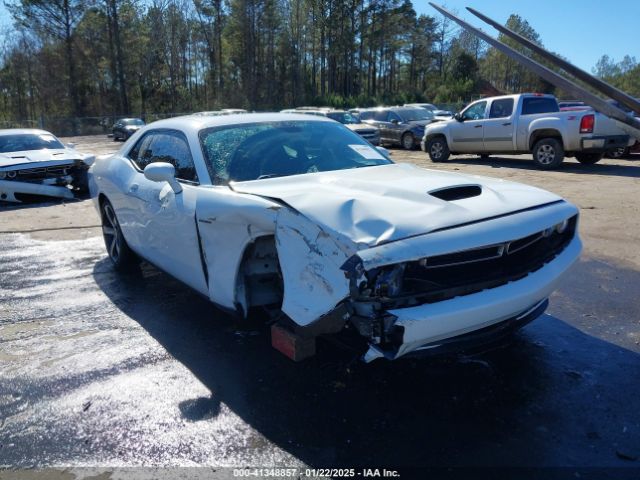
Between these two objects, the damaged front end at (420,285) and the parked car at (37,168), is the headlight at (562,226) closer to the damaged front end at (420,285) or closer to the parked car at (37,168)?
the damaged front end at (420,285)

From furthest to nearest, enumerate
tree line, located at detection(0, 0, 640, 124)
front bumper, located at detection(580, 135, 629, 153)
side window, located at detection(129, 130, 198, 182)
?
tree line, located at detection(0, 0, 640, 124)
front bumper, located at detection(580, 135, 629, 153)
side window, located at detection(129, 130, 198, 182)

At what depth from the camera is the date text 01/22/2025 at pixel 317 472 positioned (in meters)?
2.29

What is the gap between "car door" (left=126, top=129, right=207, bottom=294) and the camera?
357cm

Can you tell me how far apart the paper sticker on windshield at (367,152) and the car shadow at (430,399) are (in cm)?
163

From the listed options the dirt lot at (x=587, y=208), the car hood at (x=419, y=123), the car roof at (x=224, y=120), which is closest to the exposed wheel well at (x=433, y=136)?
the dirt lot at (x=587, y=208)

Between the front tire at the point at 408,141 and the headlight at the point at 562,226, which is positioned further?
the front tire at the point at 408,141

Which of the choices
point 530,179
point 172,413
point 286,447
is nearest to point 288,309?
point 286,447

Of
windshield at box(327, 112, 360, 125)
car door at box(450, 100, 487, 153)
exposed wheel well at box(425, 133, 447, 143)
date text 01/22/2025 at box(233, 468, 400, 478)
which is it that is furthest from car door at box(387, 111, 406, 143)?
date text 01/22/2025 at box(233, 468, 400, 478)

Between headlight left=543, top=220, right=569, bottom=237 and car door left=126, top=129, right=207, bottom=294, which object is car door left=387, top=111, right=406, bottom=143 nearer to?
car door left=126, top=129, right=207, bottom=294

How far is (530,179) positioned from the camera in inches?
432

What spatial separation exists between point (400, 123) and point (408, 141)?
0.75 m

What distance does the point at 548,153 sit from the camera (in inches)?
492

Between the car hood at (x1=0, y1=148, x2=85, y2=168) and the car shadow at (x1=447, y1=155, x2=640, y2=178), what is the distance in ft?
32.1

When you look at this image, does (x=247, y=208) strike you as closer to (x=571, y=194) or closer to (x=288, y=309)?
(x=288, y=309)
